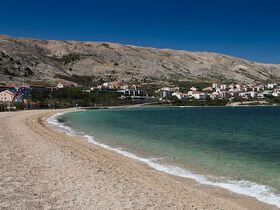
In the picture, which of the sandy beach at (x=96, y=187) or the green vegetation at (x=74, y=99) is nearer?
the sandy beach at (x=96, y=187)

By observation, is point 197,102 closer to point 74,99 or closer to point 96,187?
point 74,99

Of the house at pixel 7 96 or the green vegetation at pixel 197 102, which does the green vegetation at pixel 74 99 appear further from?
the green vegetation at pixel 197 102

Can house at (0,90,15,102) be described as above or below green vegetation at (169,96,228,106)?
above

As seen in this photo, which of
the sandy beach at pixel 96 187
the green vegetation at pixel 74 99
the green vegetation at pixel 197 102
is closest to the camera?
the sandy beach at pixel 96 187

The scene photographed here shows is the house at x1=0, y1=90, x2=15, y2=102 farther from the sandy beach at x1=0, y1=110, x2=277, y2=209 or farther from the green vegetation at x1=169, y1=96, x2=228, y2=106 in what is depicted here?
the sandy beach at x1=0, y1=110, x2=277, y2=209

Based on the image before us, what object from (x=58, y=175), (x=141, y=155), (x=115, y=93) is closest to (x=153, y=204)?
(x=58, y=175)

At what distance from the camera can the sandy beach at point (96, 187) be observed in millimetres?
12141

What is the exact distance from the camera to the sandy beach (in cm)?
1214

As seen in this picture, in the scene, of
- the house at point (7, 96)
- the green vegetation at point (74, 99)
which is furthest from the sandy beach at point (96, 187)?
the green vegetation at point (74, 99)

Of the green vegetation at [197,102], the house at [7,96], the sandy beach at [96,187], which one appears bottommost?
the green vegetation at [197,102]

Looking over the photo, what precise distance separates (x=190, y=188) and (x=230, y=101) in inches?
7377

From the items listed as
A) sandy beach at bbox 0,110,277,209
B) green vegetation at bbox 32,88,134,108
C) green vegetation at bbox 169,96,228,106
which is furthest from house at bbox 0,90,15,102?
sandy beach at bbox 0,110,277,209

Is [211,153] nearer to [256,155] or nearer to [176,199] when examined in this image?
[256,155]

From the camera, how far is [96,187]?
14.2 m
